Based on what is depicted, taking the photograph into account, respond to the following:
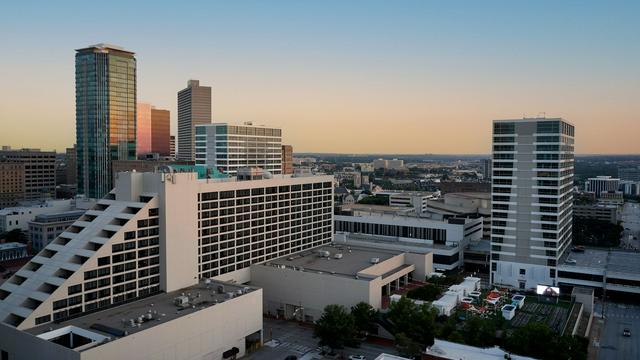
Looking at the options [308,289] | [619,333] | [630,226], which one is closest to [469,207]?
[619,333]

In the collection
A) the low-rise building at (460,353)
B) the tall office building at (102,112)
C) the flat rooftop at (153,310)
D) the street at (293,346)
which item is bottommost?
the street at (293,346)

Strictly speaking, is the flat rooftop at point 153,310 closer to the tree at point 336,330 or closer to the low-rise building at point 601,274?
the tree at point 336,330

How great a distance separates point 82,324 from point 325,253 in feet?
112

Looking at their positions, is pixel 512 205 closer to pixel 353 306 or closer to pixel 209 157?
pixel 353 306

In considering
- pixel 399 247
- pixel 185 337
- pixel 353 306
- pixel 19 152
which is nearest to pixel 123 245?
pixel 185 337

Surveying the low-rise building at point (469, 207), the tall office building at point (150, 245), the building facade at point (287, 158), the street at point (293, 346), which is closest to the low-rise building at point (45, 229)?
the tall office building at point (150, 245)

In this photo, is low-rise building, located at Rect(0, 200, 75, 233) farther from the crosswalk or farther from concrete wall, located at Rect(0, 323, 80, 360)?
the crosswalk

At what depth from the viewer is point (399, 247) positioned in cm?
8269

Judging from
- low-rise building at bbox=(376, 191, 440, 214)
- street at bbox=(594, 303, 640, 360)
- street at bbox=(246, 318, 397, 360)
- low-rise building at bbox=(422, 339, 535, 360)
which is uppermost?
low-rise building at bbox=(376, 191, 440, 214)

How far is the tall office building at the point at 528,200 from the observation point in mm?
70438

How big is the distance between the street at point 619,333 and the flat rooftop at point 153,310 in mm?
35810

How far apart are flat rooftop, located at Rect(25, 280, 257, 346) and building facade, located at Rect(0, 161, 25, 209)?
125 metres

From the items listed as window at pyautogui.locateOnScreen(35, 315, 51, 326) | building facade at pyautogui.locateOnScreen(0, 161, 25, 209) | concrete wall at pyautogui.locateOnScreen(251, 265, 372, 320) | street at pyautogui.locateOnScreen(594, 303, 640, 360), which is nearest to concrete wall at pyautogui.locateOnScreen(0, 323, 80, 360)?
window at pyautogui.locateOnScreen(35, 315, 51, 326)

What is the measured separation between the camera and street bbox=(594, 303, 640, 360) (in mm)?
50688
